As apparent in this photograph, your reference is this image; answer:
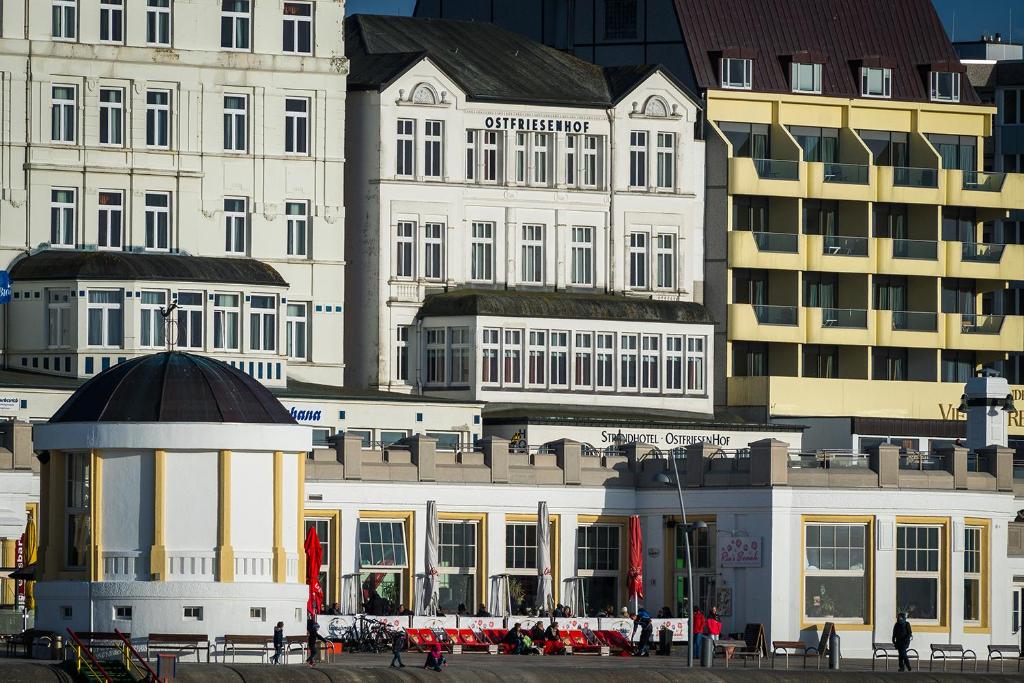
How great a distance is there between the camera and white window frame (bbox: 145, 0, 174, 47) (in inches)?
4055

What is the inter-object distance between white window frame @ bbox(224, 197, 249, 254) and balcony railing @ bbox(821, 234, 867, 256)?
2414 cm

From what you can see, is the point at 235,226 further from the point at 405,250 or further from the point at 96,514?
the point at 96,514

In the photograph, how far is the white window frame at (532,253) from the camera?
359ft

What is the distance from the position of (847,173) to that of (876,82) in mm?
4182

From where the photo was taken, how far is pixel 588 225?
11044 cm

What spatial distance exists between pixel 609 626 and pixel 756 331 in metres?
34.2

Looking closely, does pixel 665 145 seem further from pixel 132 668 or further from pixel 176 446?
pixel 132 668

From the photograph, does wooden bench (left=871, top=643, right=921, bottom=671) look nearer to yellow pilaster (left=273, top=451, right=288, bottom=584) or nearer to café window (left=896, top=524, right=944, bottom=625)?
café window (left=896, top=524, right=944, bottom=625)

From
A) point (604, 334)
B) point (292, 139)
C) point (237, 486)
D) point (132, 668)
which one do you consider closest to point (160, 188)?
point (292, 139)

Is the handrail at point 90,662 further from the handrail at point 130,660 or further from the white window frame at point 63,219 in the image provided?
the white window frame at point 63,219

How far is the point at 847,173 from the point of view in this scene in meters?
116

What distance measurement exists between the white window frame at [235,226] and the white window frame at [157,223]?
206cm

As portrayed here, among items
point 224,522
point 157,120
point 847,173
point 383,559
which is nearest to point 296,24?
point 157,120

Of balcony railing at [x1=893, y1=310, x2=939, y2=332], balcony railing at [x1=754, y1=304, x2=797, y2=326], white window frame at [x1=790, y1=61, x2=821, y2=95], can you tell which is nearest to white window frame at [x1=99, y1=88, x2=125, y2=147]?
balcony railing at [x1=754, y1=304, x2=797, y2=326]
